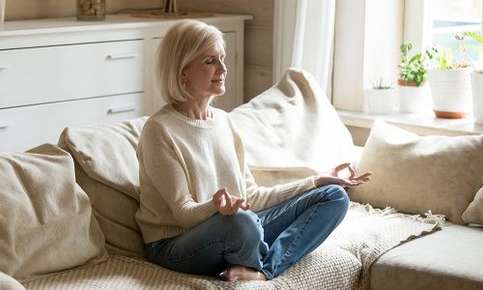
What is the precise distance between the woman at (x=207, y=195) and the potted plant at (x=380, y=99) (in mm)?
1152

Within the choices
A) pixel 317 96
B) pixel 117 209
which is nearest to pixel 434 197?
pixel 317 96

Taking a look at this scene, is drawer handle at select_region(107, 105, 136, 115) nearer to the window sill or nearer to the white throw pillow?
the white throw pillow

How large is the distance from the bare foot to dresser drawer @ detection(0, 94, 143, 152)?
1222 mm

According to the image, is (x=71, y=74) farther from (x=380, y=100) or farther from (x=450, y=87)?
(x=450, y=87)

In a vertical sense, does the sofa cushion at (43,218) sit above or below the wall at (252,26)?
below

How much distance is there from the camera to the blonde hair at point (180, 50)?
2.63m

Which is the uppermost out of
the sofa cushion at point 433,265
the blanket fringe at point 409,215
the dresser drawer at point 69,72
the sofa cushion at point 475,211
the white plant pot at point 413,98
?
the dresser drawer at point 69,72

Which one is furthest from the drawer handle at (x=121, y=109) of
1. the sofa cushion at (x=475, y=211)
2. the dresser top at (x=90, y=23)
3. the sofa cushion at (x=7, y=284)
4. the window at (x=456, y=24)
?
the sofa cushion at (x=7, y=284)

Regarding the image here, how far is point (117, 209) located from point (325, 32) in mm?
1529

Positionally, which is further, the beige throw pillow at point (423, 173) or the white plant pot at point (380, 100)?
the white plant pot at point (380, 100)

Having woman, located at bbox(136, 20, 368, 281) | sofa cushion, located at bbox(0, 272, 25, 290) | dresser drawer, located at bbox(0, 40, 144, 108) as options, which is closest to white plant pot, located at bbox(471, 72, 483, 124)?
woman, located at bbox(136, 20, 368, 281)

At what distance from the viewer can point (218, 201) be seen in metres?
2.45

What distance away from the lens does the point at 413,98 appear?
3955 millimetres

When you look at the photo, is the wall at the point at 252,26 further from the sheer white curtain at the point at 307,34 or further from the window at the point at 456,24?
the window at the point at 456,24
